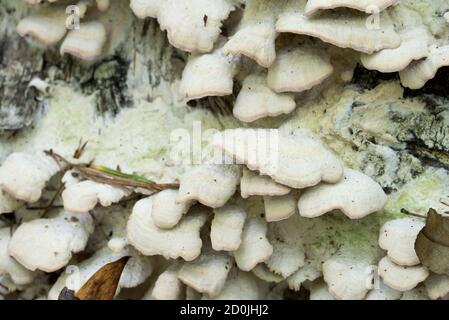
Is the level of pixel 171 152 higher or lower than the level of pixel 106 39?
lower

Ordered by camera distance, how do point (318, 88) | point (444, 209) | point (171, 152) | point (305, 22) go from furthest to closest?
point (171, 152) → point (318, 88) → point (444, 209) → point (305, 22)

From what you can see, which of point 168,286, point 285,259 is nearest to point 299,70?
point 285,259

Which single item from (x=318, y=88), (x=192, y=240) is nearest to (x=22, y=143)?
(x=192, y=240)

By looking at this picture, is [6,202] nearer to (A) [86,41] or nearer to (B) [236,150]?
(A) [86,41]

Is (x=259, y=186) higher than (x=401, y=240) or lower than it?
higher

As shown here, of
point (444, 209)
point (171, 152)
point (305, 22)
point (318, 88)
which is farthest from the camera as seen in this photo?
point (171, 152)

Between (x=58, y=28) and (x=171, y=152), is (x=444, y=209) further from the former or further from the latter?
(x=58, y=28)

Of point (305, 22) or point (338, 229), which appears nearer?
point (305, 22)
